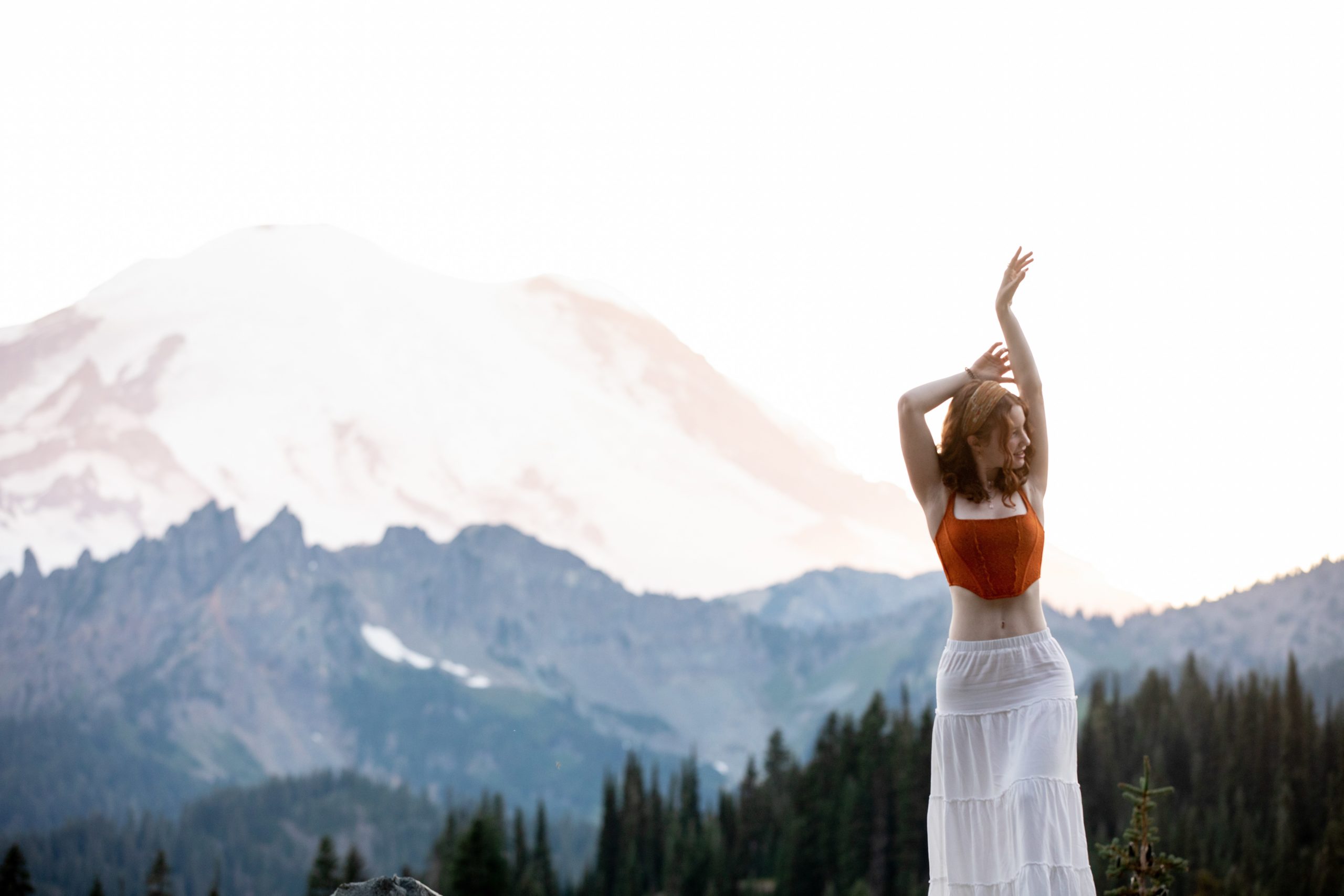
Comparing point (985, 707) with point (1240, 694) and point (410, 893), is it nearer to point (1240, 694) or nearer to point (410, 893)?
point (410, 893)

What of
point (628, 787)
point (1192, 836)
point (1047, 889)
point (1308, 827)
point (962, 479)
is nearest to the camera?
point (1047, 889)

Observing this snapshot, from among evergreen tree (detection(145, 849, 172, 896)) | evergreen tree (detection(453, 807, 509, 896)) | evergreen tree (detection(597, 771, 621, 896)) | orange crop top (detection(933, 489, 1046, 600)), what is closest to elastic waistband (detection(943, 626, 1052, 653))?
orange crop top (detection(933, 489, 1046, 600))

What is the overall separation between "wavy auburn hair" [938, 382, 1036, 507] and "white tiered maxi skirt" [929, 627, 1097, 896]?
0.75 metres

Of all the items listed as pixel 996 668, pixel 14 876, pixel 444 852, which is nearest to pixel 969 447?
pixel 996 668

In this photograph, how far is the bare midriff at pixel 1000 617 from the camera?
721cm

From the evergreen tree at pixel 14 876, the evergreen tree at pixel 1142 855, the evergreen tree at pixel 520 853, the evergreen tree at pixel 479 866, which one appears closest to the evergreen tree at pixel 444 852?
the evergreen tree at pixel 520 853

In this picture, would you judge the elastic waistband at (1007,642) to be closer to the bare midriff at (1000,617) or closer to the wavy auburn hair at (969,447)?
the bare midriff at (1000,617)

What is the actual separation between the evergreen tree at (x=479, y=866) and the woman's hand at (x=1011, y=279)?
83.5 meters

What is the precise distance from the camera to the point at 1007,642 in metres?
7.17

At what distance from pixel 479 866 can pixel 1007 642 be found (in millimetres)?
85363

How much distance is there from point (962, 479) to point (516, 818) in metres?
142

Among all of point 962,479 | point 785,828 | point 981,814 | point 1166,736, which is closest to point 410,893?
point 981,814

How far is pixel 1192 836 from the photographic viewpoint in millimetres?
132500

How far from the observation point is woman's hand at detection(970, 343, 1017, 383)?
24.9 feet
